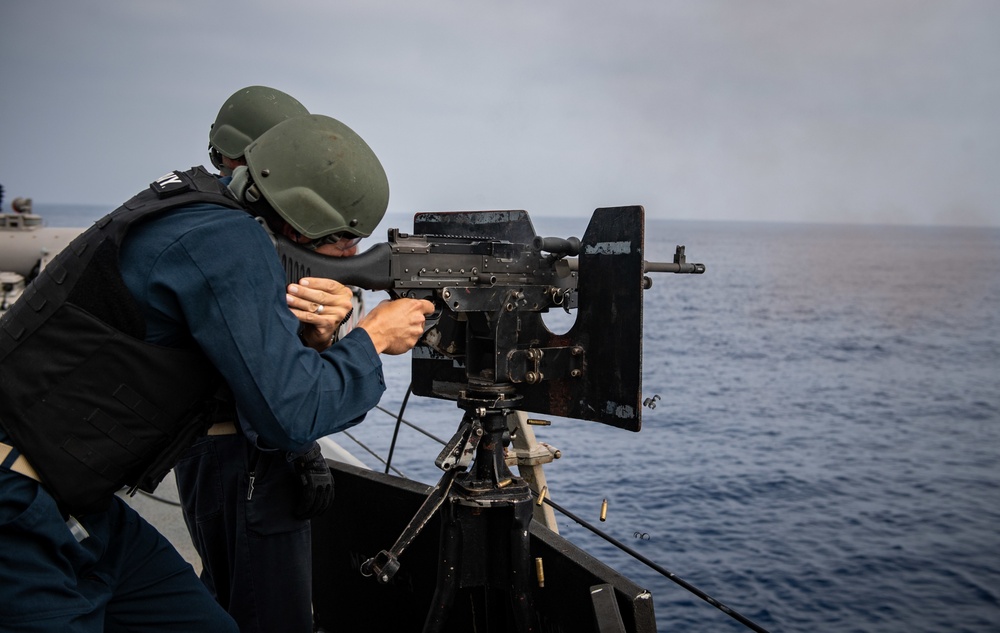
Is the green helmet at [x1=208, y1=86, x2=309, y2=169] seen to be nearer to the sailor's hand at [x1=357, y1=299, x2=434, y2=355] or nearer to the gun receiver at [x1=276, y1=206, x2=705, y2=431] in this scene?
the gun receiver at [x1=276, y1=206, x2=705, y2=431]

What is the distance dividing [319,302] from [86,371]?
685 millimetres

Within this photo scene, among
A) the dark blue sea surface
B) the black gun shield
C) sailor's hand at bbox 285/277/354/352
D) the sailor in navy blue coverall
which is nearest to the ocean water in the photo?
the dark blue sea surface

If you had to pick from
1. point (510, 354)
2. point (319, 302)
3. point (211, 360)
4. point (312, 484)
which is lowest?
point (312, 484)

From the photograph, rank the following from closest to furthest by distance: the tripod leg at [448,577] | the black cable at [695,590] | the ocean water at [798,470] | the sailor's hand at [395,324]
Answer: the sailor's hand at [395,324] → the black cable at [695,590] → the tripod leg at [448,577] → the ocean water at [798,470]

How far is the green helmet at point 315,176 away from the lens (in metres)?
2.60

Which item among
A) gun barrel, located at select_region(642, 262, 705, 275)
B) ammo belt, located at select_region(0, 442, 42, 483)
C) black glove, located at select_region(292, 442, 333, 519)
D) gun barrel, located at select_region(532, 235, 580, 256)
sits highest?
gun barrel, located at select_region(532, 235, 580, 256)

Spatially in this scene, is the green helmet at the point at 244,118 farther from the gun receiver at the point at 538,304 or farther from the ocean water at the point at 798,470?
the ocean water at the point at 798,470

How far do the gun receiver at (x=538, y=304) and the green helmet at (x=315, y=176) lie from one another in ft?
1.27

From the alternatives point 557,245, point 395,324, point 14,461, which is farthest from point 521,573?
point 14,461

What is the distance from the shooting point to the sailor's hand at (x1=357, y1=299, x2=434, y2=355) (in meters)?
2.84

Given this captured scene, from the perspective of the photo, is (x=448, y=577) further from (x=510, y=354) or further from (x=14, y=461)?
Answer: (x=14, y=461)

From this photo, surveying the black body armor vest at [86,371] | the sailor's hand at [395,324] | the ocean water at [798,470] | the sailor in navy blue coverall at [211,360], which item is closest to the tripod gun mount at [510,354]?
the sailor's hand at [395,324]

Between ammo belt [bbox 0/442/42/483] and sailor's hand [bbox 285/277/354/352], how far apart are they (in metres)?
0.77

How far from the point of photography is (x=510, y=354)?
11.2 ft
